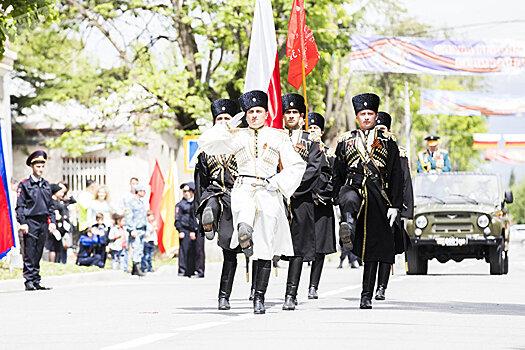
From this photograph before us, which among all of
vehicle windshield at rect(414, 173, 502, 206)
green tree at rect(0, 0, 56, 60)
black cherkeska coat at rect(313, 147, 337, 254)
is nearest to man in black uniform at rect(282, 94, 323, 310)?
black cherkeska coat at rect(313, 147, 337, 254)

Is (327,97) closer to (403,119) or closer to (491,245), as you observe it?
(491,245)

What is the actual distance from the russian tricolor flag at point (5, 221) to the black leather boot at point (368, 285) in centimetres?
667

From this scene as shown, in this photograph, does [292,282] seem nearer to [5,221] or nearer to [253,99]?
[253,99]

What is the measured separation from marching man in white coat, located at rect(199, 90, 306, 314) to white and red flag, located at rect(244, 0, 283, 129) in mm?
3310

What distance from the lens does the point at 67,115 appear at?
132 feet

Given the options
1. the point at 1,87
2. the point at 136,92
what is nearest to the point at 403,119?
the point at 136,92

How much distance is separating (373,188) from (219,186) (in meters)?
1.52

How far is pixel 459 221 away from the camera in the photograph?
72.9 ft

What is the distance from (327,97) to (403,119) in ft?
103

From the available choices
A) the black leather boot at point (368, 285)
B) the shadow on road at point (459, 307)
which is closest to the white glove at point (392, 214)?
the black leather boot at point (368, 285)

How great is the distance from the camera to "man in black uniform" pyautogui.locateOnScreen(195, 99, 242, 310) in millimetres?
12375

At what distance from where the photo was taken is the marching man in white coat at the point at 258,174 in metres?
11.9

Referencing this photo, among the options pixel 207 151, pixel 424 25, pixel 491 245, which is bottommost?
pixel 491 245

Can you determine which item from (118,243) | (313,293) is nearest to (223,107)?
(313,293)
